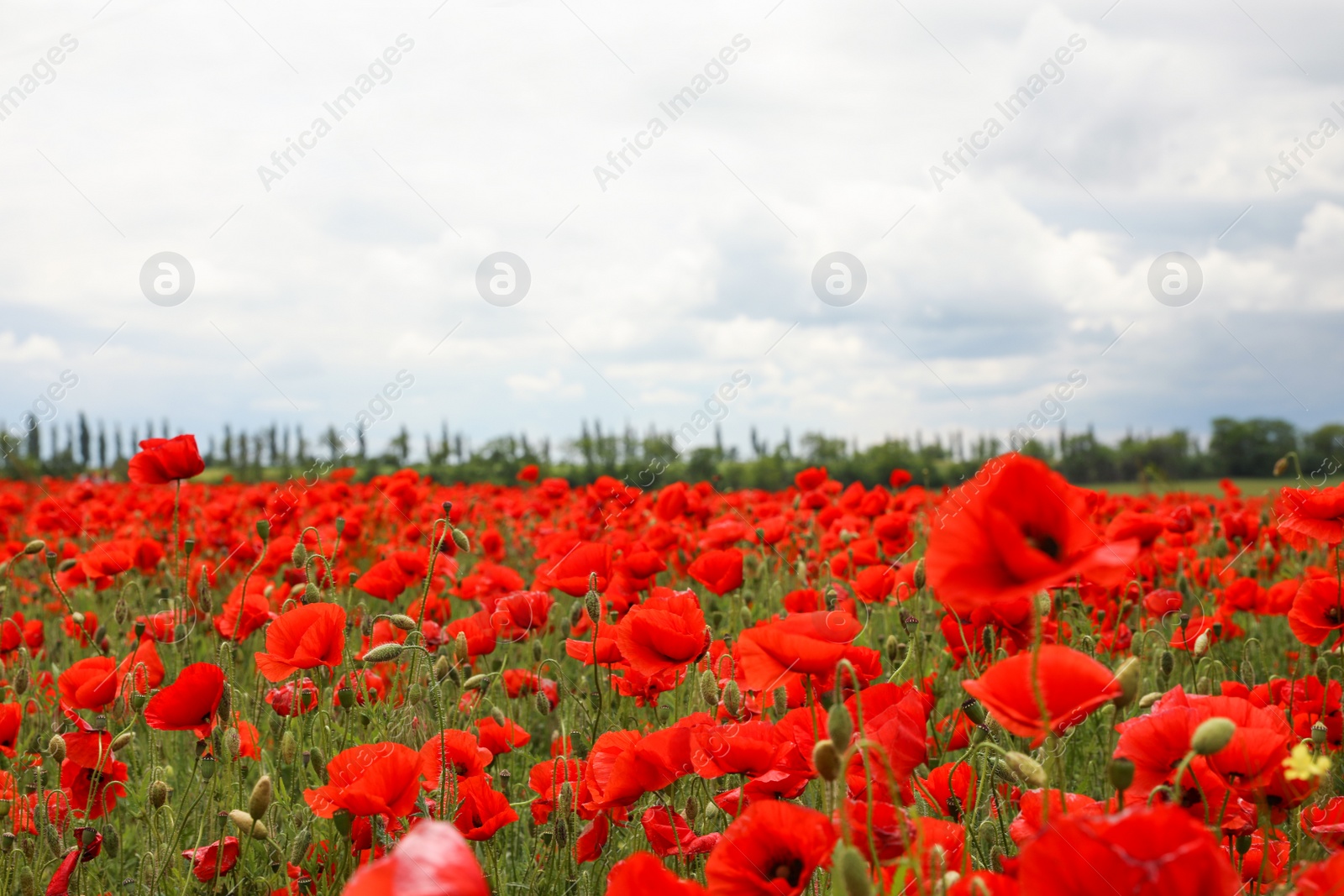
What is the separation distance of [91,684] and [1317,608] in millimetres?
3271

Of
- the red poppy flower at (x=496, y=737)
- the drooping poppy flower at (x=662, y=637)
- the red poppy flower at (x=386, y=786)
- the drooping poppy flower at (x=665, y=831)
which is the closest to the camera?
the red poppy flower at (x=386, y=786)

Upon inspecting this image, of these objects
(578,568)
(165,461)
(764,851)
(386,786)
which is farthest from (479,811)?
(165,461)

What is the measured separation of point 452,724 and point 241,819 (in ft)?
2.86

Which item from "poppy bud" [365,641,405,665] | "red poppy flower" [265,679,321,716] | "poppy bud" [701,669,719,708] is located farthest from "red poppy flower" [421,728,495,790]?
"red poppy flower" [265,679,321,716]

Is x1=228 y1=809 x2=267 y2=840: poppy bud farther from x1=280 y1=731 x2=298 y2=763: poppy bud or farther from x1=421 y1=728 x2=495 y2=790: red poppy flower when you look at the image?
x1=280 y1=731 x2=298 y2=763: poppy bud

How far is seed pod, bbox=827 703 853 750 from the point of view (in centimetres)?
96

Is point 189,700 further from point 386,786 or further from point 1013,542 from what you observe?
point 1013,542

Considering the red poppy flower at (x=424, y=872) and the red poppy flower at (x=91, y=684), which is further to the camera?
the red poppy flower at (x=91, y=684)

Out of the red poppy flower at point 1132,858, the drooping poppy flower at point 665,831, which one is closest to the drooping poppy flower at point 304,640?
the drooping poppy flower at point 665,831

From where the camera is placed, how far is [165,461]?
2.59 meters

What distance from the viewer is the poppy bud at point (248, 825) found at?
164cm

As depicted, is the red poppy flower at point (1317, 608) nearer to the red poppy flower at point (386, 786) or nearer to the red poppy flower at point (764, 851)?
the red poppy flower at point (764, 851)

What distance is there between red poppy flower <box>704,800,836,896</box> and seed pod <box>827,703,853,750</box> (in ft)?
0.43

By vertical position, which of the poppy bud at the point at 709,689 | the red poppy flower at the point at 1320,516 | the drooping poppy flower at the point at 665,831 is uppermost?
the red poppy flower at the point at 1320,516
